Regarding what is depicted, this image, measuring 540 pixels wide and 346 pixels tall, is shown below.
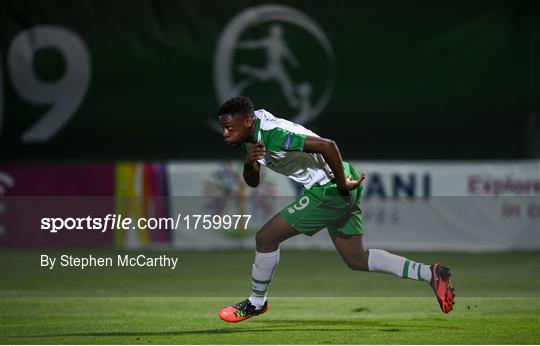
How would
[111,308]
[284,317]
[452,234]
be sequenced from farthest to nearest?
[452,234]
[111,308]
[284,317]

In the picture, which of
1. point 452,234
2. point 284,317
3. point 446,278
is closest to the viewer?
point 446,278

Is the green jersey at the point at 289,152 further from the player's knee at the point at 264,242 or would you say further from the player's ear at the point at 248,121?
the player's knee at the point at 264,242

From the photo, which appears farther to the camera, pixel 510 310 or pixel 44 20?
pixel 44 20

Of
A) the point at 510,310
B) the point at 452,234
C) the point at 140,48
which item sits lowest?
the point at 452,234

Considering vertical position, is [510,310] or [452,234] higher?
[510,310]

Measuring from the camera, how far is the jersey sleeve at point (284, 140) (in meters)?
8.34

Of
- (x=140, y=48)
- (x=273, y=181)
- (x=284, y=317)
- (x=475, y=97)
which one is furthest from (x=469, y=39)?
(x=284, y=317)

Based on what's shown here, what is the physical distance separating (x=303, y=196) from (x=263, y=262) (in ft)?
2.14

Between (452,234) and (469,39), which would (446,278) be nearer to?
(452,234)

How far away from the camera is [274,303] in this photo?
11.8m

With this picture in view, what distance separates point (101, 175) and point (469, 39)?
6.47 meters

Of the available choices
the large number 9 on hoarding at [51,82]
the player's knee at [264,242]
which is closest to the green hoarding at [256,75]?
the large number 9 on hoarding at [51,82]

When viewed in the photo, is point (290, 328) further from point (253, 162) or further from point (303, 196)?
point (253, 162)

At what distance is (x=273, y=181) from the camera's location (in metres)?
17.3
